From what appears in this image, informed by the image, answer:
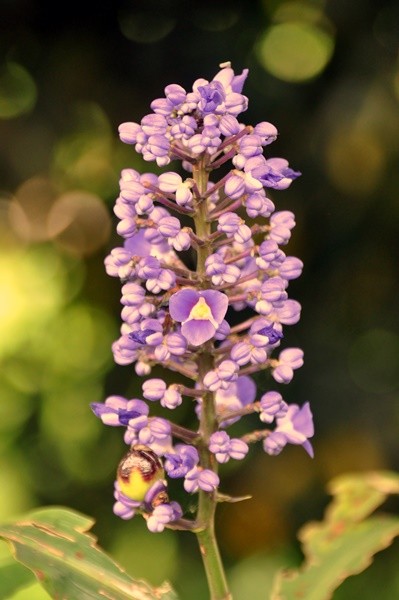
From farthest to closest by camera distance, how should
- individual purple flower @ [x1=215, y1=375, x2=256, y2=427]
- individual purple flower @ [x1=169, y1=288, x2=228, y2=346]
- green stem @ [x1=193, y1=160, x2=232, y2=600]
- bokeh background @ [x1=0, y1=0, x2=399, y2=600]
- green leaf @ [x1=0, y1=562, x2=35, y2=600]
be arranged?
1. bokeh background @ [x1=0, y1=0, x2=399, y2=600]
2. green leaf @ [x1=0, y1=562, x2=35, y2=600]
3. individual purple flower @ [x1=215, y1=375, x2=256, y2=427]
4. green stem @ [x1=193, y1=160, x2=232, y2=600]
5. individual purple flower @ [x1=169, y1=288, x2=228, y2=346]

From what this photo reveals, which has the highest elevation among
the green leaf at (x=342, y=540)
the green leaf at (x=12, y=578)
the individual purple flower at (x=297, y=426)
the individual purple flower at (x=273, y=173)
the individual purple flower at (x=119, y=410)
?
the individual purple flower at (x=273, y=173)

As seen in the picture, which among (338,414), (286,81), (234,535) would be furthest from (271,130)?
(234,535)

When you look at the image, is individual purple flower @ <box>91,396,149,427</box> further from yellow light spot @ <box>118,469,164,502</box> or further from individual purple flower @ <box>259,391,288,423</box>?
individual purple flower @ <box>259,391,288,423</box>

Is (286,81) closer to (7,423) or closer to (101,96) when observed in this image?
(101,96)

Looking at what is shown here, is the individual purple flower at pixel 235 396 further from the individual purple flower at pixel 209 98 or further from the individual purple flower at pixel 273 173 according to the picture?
the individual purple flower at pixel 209 98

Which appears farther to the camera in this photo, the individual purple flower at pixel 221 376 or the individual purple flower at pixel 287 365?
the individual purple flower at pixel 287 365

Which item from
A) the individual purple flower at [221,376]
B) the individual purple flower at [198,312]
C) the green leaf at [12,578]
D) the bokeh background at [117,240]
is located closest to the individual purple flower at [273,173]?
the individual purple flower at [198,312]

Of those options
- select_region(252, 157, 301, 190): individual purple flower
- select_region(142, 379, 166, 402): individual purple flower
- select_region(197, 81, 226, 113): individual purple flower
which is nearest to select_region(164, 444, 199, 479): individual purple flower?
select_region(142, 379, 166, 402): individual purple flower
